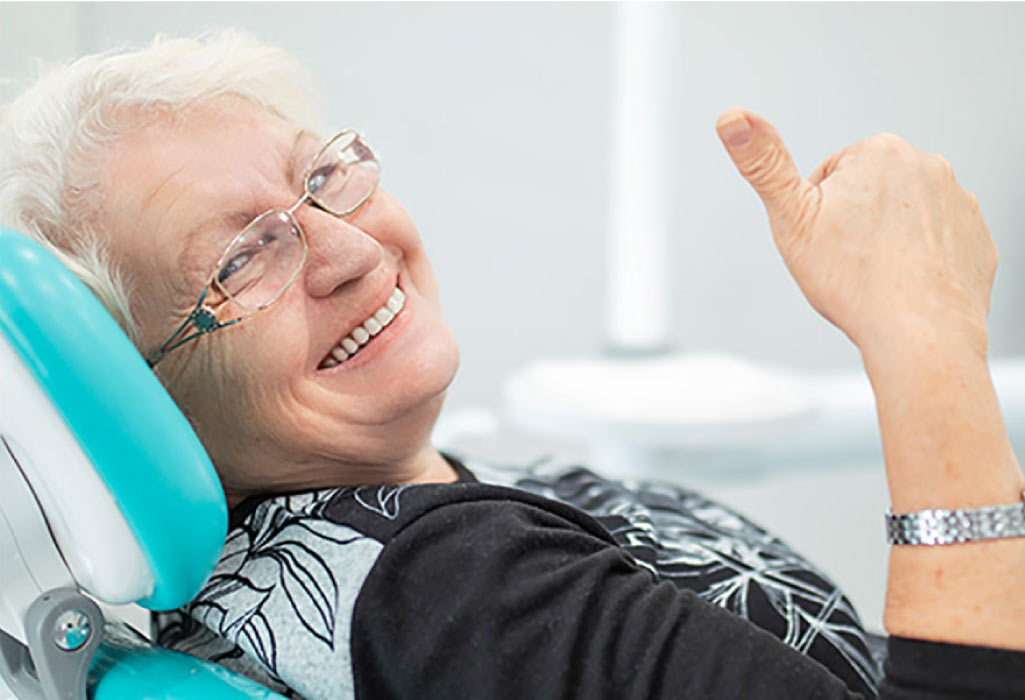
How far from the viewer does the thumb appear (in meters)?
0.81

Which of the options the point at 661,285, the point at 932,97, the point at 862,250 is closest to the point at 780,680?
the point at 862,250

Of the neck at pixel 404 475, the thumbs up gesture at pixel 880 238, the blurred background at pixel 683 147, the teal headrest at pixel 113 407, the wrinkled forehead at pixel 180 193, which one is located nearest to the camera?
A: the teal headrest at pixel 113 407

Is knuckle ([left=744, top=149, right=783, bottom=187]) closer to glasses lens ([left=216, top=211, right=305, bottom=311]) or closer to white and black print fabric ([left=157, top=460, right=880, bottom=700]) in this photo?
white and black print fabric ([left=157, top=460, right=880, bottom=700])

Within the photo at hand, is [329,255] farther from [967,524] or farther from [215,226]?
[967,524]

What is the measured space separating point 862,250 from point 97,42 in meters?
0.87

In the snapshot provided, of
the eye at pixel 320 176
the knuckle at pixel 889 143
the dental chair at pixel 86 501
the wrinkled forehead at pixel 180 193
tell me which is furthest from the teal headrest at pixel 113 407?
the knuckle at pixel 889 143

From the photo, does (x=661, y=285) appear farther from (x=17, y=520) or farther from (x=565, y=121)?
(x=17, y=520)

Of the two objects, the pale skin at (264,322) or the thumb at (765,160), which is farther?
the pale skin at (264,322)

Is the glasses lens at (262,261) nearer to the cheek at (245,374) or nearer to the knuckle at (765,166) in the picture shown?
the cheek at (245,374)

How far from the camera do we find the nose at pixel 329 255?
988 millimetres

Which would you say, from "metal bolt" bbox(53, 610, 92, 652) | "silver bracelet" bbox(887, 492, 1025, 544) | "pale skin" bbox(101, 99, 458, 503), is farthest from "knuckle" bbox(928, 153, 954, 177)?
"metal bolt" bbox(53, 610, 92, 652)

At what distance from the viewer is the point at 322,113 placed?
1274 millimetres

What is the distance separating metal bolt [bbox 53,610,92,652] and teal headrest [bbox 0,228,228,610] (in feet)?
0.29

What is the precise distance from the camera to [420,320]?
107cm
